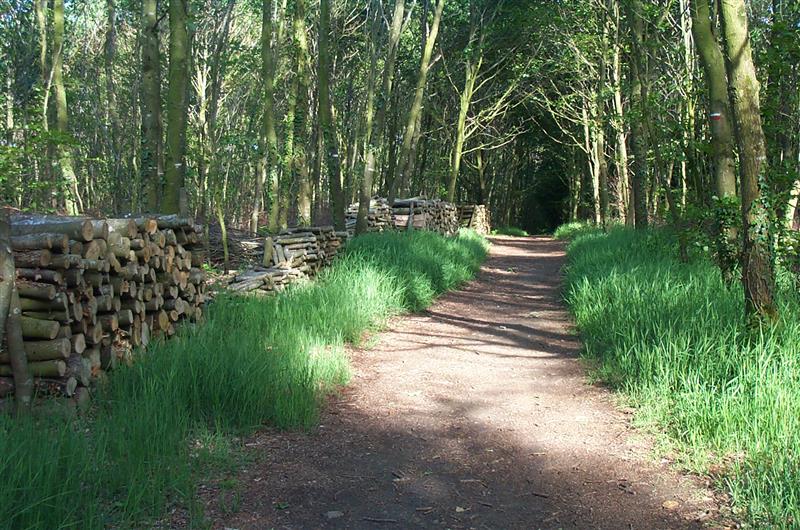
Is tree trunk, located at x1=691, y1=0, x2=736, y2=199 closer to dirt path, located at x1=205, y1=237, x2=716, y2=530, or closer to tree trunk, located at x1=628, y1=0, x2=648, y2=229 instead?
dirt path, located at x1=205, y1=237, x2=716, y2=530

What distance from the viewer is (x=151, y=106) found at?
34.5 ft

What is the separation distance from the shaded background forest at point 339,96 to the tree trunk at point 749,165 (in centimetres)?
90

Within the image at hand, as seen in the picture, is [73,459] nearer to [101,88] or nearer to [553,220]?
[101,88]

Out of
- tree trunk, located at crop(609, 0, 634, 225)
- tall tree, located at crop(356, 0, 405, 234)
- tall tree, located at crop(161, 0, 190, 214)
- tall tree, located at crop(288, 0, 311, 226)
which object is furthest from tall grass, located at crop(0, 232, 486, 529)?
tree trunk, located at crop(609, 0, 634, 225)

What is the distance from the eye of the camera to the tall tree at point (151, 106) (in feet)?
32.8

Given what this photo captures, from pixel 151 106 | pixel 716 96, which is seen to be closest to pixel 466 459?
pixel 716 96

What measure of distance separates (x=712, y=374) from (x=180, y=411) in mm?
3860

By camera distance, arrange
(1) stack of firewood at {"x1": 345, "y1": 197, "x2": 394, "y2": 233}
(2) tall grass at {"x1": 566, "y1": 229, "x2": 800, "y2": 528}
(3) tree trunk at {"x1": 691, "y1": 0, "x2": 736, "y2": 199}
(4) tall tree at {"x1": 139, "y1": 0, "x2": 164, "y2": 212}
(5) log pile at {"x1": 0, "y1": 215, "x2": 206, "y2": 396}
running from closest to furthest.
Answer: (2) tall grass at {"x1": 566, "y1": 229, "x2": 800, "y2": 528}
(5) log pile at {"x1": 0, "y1": 215, "x2": 206, "y2": 396}
(3) tree trunk at {"x1": 691, "y1": 0, "x2": 736, "y2": 199}
(4) tall tree at {"x1": 139, "y1": 0, "x2": 164, "y2": 212}
(1) stack of firewood at {"x1": 345, "y1": 197, "x2": 394, "y2": 233}

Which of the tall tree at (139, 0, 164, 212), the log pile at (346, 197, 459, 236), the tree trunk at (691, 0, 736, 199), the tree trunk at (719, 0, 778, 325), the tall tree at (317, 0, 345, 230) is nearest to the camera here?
the tree trunk at (719, 0, 778, 325)

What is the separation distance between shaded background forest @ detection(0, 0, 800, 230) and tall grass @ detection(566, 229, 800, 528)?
4.89 feet

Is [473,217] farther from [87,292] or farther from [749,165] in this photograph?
[87,292]

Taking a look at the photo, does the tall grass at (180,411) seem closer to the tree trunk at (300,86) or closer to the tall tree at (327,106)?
the tall tree at (327,106)

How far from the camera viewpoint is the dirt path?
365cm

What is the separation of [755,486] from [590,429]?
1.59 m
